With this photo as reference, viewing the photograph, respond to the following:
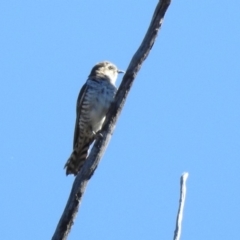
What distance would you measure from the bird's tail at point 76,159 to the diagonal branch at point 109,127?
9.08ft

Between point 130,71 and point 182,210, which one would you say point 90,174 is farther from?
point 182,210

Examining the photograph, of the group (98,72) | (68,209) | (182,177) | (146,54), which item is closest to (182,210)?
(182,177)

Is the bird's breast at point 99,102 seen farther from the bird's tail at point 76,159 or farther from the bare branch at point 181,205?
the bare branch at point 181,205

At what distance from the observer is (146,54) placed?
523cm

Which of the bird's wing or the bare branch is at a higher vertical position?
the bird's wing

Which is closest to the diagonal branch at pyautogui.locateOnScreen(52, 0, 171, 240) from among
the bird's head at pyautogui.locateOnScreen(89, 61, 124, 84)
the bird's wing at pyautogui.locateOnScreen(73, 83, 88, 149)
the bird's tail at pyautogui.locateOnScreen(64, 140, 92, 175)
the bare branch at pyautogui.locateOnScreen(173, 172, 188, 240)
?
the bare branch at pyautogui.locateOnScreen(173, 172, 188, 240)

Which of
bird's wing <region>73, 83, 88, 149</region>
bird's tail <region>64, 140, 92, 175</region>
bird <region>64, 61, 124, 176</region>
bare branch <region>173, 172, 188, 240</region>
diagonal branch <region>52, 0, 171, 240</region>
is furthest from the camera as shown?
bird's wing <region>73, 83, 88, 149</region>

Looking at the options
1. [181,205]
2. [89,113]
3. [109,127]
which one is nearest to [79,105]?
[89,113]

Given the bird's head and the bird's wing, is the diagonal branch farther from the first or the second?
the bird's head

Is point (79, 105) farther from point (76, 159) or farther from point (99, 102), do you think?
point (76, 159)

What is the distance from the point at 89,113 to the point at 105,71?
1003mm

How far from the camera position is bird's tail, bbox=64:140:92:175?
26.9 ft

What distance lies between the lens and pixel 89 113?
8672 mm

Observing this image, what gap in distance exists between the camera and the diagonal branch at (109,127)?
16.1 ft
